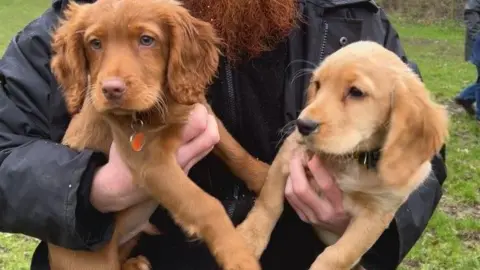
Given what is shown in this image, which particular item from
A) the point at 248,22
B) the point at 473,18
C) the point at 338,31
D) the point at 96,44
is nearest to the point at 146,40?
the point at 96,44

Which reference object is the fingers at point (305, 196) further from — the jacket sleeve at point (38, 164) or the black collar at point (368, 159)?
the jacket sleeve at point (38, 164)

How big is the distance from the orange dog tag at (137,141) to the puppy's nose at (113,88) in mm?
260

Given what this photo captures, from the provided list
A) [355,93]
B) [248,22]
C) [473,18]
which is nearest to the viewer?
[355,93]

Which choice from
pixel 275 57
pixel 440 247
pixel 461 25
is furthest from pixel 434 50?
pixel 275 57

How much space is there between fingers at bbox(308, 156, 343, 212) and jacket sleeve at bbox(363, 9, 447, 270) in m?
0.25

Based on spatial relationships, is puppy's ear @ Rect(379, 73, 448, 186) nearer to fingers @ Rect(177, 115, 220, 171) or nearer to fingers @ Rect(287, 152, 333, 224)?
fingers @ Rect(287, 152, 333, 224)

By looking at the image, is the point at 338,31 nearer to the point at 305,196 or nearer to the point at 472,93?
the point at 305,196

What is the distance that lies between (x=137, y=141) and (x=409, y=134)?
37.7 inches

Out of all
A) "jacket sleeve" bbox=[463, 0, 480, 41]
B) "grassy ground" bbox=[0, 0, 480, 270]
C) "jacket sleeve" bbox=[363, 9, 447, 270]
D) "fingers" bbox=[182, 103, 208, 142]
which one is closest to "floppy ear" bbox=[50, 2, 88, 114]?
"fingers" bbox=[182, 103, 208, 142]

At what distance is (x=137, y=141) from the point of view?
248 cm

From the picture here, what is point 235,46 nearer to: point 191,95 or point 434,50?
point 191,95

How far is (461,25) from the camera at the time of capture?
22922 millimetres

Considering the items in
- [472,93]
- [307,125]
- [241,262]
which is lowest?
[472,93]

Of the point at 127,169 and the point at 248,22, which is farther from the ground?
the point at 248,22
